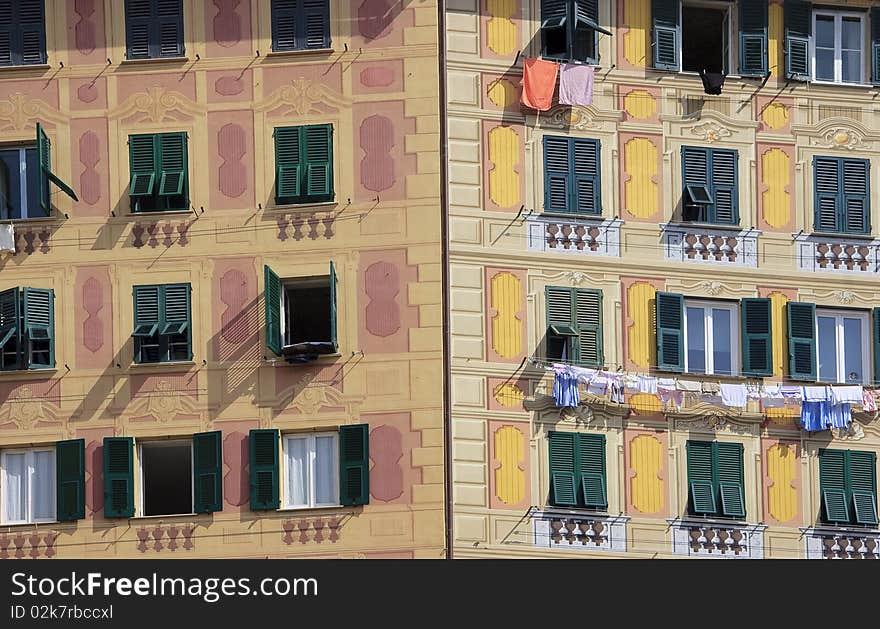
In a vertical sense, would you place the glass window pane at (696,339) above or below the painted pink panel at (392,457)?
above

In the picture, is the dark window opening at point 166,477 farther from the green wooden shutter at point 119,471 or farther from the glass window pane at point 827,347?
the glass window pane at point 827,347

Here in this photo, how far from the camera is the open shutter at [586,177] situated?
209 ft

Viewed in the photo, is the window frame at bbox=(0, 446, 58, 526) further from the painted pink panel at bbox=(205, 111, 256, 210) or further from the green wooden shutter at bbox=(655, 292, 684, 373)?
the green wooden shutter at bbox=(655, 292, 684, 373)

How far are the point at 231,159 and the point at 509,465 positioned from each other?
7790 millimetres

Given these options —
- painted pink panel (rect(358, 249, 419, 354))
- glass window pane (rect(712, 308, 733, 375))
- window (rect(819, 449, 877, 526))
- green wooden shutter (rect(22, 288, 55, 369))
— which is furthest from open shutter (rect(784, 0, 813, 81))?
green wooden shutter (rect(22, 288, 55, 369))

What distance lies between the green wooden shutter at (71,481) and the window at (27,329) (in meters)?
1.63

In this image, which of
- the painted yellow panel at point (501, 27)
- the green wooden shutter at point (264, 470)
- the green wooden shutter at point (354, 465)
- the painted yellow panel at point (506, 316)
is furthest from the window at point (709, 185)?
the green wooden shutter at point (264, 470)

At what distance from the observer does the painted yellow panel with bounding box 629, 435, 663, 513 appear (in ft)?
205

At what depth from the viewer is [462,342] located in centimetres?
6259

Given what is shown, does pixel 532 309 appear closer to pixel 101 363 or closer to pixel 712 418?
pixel 712 418

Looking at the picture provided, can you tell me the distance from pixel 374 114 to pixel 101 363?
6822 millimetres

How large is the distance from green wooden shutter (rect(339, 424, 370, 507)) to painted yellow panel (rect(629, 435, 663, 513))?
4.88m

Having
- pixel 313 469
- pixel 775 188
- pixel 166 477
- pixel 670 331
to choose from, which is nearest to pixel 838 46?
pixel 775 188
